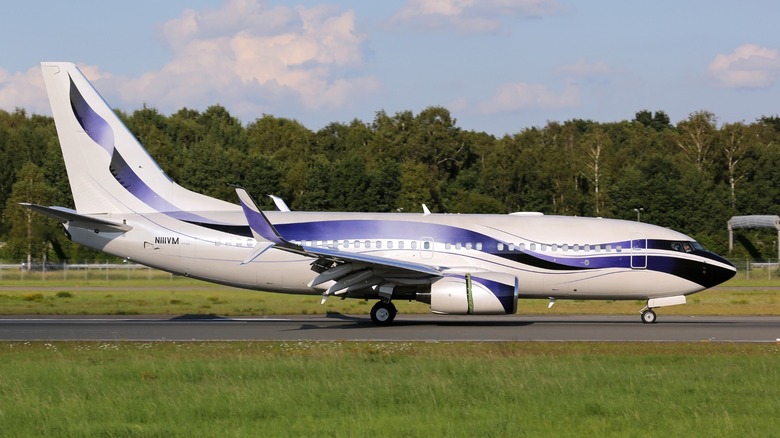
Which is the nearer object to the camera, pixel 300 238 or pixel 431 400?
pixel 431 400

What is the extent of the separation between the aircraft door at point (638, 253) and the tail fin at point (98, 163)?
11.5 metres

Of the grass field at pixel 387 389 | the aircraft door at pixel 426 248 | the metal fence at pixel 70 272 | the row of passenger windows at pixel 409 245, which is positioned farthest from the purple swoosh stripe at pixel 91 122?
the metal fence at pixel 70 272

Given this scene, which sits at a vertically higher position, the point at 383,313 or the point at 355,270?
the point at 355,270

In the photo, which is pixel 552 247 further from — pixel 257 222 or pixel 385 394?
pixel 385 394

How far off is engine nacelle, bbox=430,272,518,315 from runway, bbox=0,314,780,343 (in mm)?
571

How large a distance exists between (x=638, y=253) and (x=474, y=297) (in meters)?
5.62

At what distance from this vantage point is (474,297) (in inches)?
1037

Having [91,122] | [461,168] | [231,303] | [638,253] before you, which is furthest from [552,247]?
[461,168]

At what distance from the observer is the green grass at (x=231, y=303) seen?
111 ft

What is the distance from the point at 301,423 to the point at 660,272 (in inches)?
739

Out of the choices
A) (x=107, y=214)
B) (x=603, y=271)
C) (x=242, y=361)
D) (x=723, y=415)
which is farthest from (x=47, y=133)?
(x=723, y=415)

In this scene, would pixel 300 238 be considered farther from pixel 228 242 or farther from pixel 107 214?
pixel 107 214

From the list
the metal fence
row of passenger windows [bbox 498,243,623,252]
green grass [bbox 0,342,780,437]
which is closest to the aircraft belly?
row of passenger windows [bbox 498,243,623,252]

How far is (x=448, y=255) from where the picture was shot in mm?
28375
